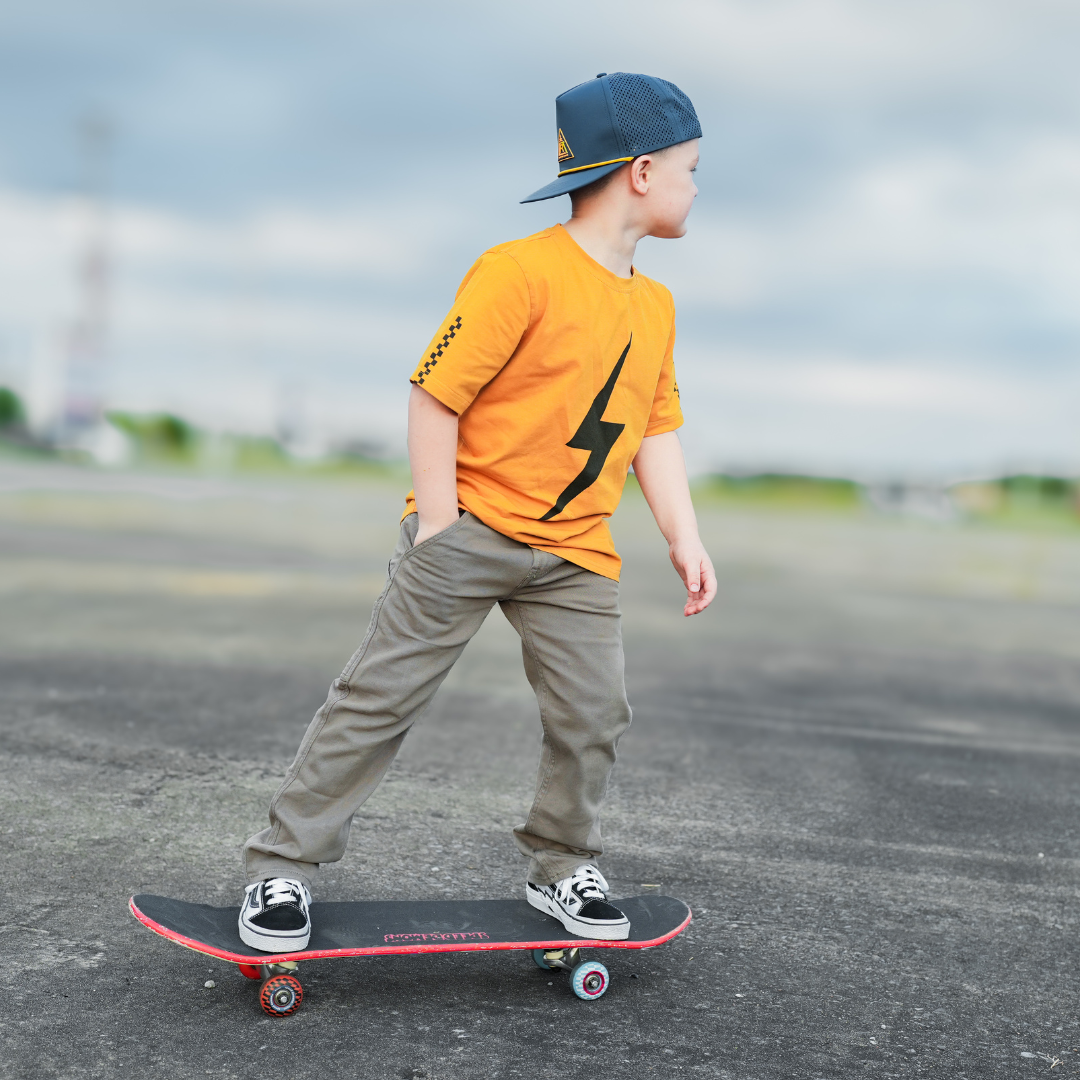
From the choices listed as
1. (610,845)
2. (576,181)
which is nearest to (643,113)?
(576,181)

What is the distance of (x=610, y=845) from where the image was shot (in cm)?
403

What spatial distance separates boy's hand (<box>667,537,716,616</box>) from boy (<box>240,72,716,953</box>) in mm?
208

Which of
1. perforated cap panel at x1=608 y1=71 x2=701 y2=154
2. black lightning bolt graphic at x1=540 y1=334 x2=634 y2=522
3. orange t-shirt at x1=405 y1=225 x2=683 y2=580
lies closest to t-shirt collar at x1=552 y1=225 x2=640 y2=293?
orange t-shirt at x1=405 y1=225 x2=683 y2=580

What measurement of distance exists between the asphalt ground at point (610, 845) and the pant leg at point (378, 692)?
356 millimetres

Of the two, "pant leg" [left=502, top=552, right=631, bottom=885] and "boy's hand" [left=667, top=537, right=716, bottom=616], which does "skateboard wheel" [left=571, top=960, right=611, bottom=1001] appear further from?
"boy's hand" [left=667, top=537, right=716, bottom=616]

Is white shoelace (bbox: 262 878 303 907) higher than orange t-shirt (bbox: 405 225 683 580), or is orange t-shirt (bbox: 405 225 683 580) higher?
→ orange t-shirt (bbox: 405 225 683 580)

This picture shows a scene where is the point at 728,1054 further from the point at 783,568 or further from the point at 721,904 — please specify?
the point at 783,568

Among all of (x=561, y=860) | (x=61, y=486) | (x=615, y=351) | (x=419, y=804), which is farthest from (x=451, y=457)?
(x=61, y=486)

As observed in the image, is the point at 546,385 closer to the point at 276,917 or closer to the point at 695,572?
the point at 695,572

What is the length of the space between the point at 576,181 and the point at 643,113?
22 cm

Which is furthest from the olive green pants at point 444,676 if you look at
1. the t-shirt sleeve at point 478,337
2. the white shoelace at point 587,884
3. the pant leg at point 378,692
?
the t-shirt sleeve at point 478,337

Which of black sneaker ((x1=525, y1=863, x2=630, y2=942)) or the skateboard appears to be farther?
black sneaker ((x1=525, y1=863, x2=630, y2=942))

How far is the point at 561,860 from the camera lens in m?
3.02

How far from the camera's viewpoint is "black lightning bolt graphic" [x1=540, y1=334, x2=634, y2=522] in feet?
9.44
